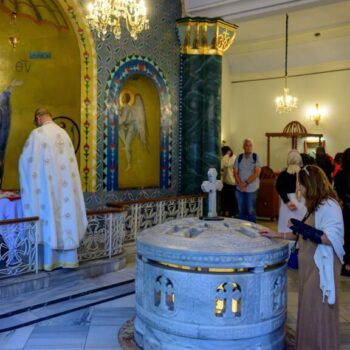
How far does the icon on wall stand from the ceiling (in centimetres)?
430

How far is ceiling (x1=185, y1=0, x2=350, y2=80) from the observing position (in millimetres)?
11633

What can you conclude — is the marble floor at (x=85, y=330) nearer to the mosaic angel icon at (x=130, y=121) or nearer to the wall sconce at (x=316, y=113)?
the mosaic angel icon at (x=130, y=121)

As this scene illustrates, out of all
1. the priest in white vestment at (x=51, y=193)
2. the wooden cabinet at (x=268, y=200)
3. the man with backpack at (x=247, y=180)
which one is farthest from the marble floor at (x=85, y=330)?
the wooden cabinet at (x=268, y=200)

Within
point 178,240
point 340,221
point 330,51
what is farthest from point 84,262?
point 330,51

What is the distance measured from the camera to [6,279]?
205 inches

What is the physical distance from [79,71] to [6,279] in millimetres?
3637

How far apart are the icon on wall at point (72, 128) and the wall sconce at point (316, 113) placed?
296 inches

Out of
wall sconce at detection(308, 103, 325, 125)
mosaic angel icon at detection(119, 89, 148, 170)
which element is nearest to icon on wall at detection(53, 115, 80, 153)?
mosaic angel icon at detection(119, 89, 148, 170)

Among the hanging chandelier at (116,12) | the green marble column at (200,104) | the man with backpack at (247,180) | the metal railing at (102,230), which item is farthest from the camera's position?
the green marble column at (200,104)

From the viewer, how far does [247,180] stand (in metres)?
8.12

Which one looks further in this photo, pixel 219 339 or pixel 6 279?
pixel 6 279

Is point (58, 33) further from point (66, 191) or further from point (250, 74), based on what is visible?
point (250, 74)

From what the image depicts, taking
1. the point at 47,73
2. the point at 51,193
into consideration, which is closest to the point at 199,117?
the point at 47,73

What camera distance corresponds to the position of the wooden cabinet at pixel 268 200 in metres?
11.5
